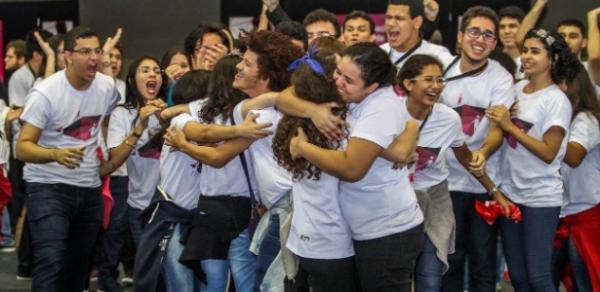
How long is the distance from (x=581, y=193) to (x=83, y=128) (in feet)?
9.03

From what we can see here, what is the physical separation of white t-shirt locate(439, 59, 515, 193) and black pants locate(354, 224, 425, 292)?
1604 mm

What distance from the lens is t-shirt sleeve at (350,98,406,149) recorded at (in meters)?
3.86

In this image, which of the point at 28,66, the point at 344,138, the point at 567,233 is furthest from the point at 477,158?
the point at 28,66

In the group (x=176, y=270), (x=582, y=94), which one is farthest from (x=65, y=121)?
(x=582, y=94)

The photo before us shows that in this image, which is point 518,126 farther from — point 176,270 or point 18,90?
point 18,90

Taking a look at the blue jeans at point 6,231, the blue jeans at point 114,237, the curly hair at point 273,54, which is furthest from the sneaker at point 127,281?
the curly hair at point 273,54

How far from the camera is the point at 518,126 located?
5441 millimetres

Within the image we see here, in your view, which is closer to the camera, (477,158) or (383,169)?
(383,169)

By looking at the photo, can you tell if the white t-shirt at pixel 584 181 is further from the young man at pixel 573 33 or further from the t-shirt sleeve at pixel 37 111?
the t-shirt sleeve at pixel 37 111

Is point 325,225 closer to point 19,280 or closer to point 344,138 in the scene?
point 344,138

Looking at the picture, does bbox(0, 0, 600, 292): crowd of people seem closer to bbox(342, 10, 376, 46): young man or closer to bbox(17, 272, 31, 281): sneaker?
bbox(342, 10, 376, 46): young man

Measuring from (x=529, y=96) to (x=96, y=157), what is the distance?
2370 mm

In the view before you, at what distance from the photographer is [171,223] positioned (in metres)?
4.88

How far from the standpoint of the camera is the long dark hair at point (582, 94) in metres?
5.54
